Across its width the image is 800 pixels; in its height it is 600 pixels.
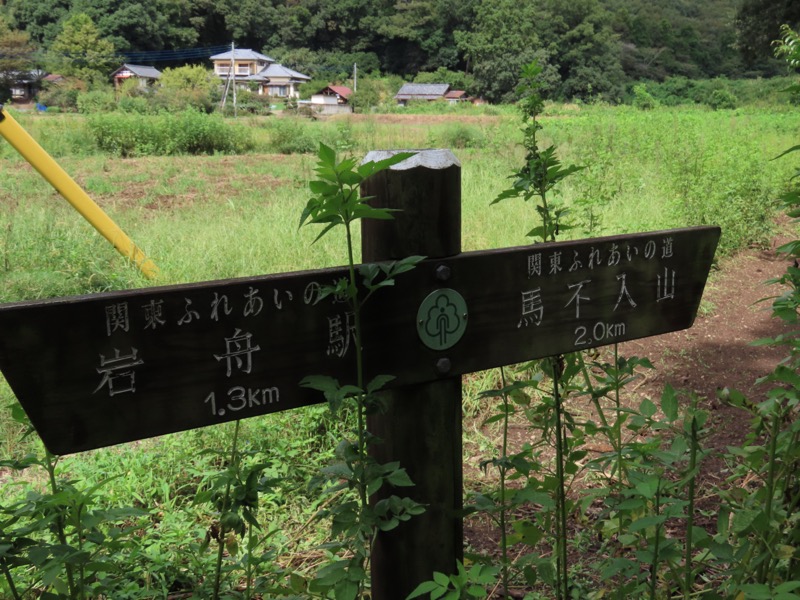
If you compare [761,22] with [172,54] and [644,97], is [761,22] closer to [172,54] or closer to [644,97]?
[644,97]

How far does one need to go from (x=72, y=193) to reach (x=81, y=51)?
3722cm

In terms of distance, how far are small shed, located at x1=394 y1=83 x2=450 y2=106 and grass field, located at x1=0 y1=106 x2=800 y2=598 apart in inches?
1090

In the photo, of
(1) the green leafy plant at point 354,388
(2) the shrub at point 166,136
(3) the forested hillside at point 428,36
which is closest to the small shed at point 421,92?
(3) the forested hillside at point 428,36

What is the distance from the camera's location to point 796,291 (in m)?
1.22

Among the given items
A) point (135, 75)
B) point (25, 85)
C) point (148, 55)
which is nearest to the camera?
point (25, 85)

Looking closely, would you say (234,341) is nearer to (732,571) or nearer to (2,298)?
(732,571)

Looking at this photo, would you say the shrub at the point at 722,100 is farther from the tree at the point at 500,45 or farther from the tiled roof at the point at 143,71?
the tiled roof at the point at 143,71

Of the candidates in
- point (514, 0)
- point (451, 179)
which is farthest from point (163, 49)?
point (451, 179)

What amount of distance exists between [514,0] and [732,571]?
157ft

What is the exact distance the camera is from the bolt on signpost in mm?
851

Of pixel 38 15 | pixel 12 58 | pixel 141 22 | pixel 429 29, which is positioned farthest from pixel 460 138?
pixel 38 15

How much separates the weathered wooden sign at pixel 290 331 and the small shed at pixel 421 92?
39272 millimetres

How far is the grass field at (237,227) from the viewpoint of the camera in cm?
222

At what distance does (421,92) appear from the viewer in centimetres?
4019
